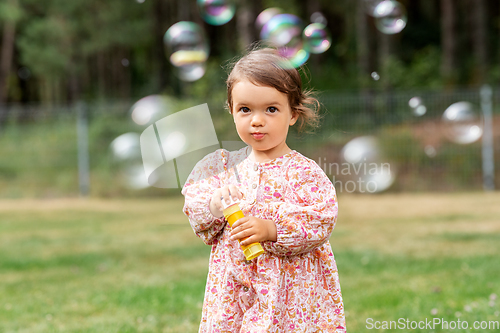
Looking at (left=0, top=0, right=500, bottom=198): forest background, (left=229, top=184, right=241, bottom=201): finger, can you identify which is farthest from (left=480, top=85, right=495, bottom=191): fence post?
(left=229, top=184, right=241, bottom=201): finger

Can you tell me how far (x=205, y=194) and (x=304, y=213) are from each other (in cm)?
34

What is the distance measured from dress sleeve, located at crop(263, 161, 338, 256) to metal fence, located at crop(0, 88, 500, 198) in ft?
21.4

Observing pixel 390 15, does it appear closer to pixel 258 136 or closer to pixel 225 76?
pixel 225 76

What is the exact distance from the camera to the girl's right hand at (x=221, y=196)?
1.80m

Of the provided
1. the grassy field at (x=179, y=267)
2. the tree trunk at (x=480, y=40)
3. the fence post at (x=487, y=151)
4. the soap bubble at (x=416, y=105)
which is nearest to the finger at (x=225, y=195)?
the grassy field at (x=179, y=267)

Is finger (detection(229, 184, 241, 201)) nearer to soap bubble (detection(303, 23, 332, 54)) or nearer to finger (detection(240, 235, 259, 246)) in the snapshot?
finger (detection(240, 235, 259, 246))

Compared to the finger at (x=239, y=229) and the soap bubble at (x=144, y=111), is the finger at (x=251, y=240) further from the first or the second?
the soap bubble at (x=144, y=111)

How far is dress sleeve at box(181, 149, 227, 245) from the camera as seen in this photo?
1.88 meters

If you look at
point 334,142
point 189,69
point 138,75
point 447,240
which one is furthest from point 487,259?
point 138,75

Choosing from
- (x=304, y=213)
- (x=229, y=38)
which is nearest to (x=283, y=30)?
(x=304, y=213)

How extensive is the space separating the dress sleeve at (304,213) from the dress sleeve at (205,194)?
0.68 feet

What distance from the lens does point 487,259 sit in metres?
4.73

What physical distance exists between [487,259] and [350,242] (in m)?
1.46

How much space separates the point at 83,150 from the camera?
10.4m
